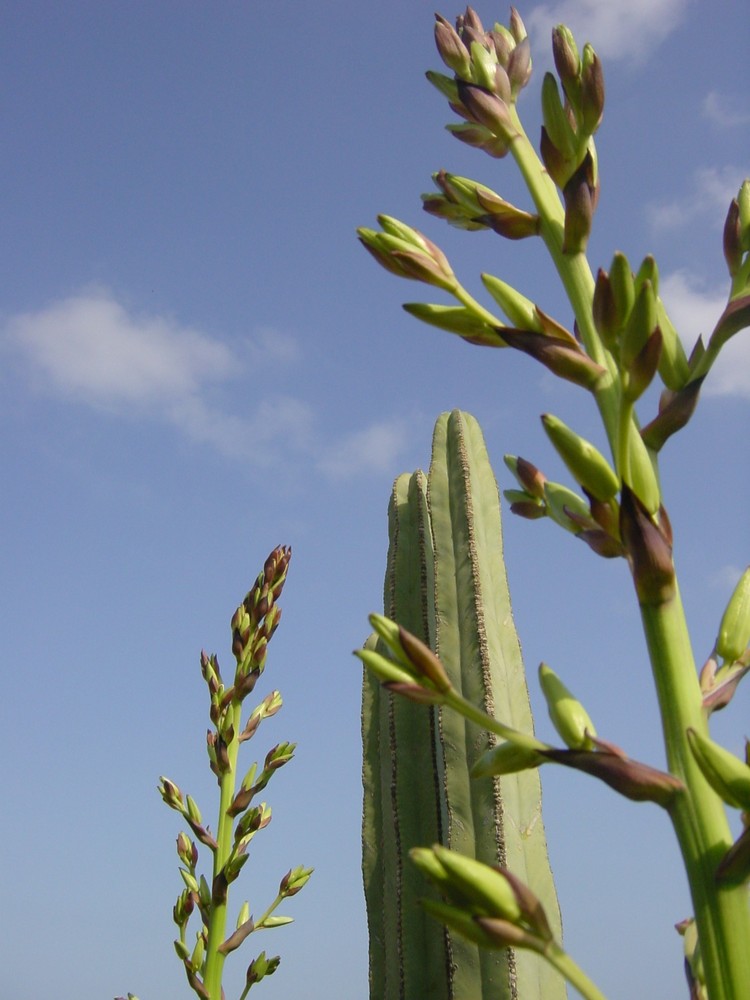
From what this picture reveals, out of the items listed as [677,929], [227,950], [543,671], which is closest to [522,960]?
[227,950]

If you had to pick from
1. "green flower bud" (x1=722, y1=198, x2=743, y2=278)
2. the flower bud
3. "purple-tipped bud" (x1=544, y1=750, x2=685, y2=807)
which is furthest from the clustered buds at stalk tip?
"purple-tipped bud" (x1=544, y1=750, x2=685, y2=807)

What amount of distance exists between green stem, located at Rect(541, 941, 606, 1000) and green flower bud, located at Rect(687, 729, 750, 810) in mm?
244

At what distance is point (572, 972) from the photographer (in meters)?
1.03

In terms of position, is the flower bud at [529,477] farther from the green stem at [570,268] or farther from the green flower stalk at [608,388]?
the green stem at [570,268]

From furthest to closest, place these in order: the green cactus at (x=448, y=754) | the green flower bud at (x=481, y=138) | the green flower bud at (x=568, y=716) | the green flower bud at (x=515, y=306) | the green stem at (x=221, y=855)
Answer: the green cactus at (x=448, y=754) < the green stem at (x=221, y=855) < the green flower bud at (x=481, y=138) < the green flower bud at (x=515, y=306) < the green flower bud at (x=568, y=716)

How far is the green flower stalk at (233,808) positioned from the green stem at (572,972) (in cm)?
177

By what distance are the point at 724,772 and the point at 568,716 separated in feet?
0.63

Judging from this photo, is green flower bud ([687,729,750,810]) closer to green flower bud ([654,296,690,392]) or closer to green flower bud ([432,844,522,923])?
green flower bud ([432,844,522,923])

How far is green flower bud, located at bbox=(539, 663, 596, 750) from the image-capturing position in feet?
3.62

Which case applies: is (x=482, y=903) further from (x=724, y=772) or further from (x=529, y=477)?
(x=529, y=477)

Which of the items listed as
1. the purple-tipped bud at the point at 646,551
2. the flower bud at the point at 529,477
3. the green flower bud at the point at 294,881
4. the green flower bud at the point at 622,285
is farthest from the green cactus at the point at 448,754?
the green flower bud at the point at 622,285

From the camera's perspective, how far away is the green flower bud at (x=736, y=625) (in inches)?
48.6

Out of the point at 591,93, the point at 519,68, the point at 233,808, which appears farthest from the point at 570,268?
the point at 233,808

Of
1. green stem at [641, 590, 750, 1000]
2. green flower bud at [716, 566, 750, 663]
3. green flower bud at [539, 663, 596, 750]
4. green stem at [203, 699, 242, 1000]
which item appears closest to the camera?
green stem at [641, 590, 750, 1000]
